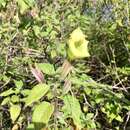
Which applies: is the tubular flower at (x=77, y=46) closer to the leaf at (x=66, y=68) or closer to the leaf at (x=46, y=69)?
the leaf at (x=66, y=68)

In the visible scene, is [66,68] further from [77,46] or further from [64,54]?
[64,54]

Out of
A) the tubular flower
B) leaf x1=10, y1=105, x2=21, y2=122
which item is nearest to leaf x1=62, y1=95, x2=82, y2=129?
the tubular flower

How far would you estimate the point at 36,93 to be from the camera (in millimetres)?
820

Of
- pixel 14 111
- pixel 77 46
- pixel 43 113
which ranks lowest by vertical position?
pixel 14 111

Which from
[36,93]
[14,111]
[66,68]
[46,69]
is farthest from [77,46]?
[14,111]

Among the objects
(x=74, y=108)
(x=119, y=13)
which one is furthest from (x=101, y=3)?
(x=74, y=108)

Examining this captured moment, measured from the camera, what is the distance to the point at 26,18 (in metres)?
2.40

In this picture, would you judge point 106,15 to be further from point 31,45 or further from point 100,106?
point 100,106

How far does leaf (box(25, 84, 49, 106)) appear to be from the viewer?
797 mm

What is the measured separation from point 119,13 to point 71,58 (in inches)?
85.6

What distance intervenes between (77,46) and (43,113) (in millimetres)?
215

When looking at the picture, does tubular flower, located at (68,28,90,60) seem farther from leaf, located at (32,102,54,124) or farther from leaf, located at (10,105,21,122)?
leaf, located at (10,105,21,122)

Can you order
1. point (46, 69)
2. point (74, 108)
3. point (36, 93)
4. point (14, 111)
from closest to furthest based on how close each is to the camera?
point (36, 93) < point (74, 108) < point (46, 69) < point (14, 111)

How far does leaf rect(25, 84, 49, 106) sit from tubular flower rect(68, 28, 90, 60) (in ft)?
0.52
